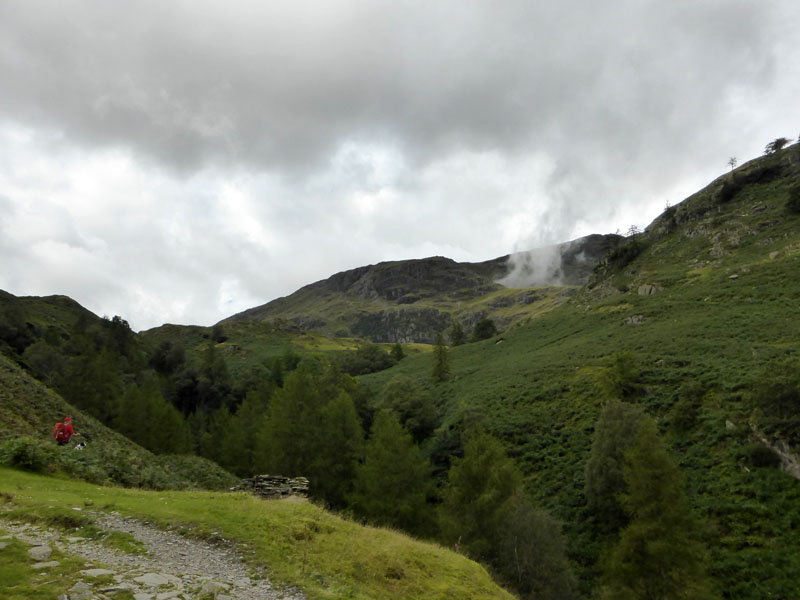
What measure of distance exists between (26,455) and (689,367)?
5205 centimetres

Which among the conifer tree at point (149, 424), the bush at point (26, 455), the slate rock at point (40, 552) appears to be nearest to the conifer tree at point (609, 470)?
the slate rock at point (40, 552)

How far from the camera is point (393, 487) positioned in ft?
107

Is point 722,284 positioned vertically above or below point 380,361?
above

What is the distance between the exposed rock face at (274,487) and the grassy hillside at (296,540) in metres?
6.35

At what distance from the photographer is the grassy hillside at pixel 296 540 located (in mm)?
10766

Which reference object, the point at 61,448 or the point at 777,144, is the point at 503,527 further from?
the point at 777,144

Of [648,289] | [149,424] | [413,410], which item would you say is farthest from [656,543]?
[648,289]

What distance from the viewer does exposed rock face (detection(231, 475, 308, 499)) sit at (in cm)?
2170

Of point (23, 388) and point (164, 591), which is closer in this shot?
point (164, 591)

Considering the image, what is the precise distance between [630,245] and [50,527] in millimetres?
114031

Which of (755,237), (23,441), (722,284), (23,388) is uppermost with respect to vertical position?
(755,237)

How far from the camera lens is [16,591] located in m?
6.70

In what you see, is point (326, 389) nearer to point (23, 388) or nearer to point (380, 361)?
point (23, 388)

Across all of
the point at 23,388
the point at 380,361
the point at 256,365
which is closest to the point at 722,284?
the point at 380,361
